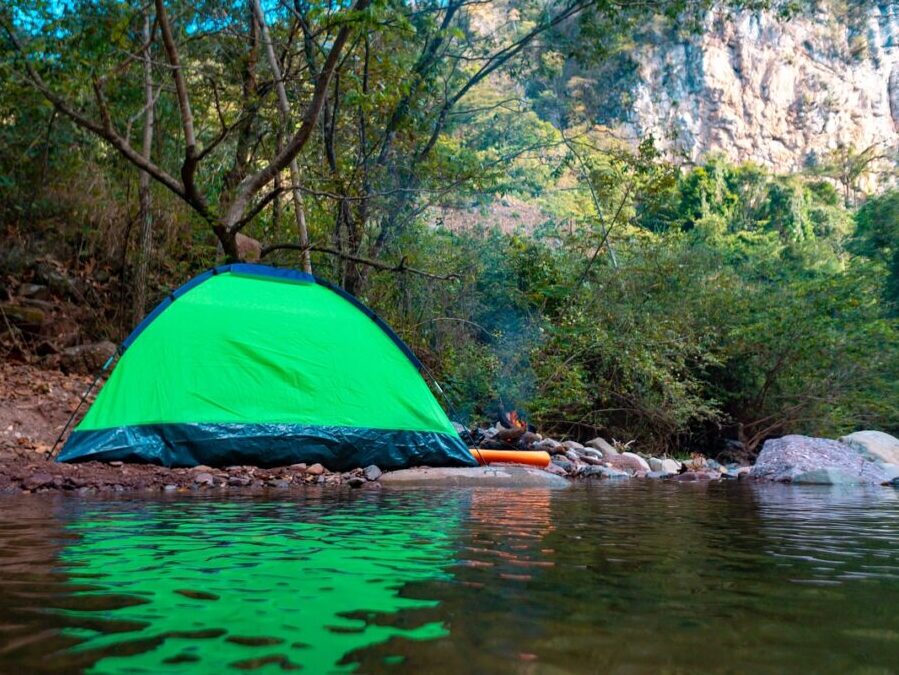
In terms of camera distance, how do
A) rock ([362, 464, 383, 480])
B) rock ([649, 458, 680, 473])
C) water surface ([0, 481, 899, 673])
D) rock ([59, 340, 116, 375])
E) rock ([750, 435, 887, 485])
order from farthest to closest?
1. rock ([59, 340, 116, 375])
2. rock ([649, 458, 680, 473])
3. rock ([750, 435, 887, 485])
4. rock ([362, 464, 383, 480])
5. water surface ([0, 481, 899, 673])

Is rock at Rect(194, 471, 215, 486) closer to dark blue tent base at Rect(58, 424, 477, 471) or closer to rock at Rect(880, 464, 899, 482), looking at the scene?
dark blue tent base at Rect(58, 424, 477, 471)

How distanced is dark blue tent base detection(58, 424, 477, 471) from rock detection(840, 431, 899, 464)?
17.3 feet

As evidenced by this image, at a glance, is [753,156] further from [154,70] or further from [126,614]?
[126,614]

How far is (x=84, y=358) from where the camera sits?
797 cm

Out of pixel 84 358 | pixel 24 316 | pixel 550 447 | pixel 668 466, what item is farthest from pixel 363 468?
pixel 24 316

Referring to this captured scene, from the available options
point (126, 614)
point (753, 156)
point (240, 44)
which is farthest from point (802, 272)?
point (753, 156)

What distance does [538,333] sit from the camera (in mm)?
10109

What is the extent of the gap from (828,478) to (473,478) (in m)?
3.42

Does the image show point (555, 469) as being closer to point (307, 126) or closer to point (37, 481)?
point (307, 126)

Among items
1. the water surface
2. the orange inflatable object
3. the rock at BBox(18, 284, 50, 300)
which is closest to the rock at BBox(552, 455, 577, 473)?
the orange inflatable object

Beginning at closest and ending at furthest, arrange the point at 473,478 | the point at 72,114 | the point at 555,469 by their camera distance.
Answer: the point at 473,478 < the point at 72,114 < the point at 555,469

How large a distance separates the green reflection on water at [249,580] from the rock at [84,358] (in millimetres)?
5401

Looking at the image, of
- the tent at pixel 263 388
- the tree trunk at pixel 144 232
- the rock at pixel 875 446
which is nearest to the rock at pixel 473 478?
the tent at pixel 263 388

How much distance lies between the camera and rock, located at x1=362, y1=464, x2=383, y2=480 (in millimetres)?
5207
